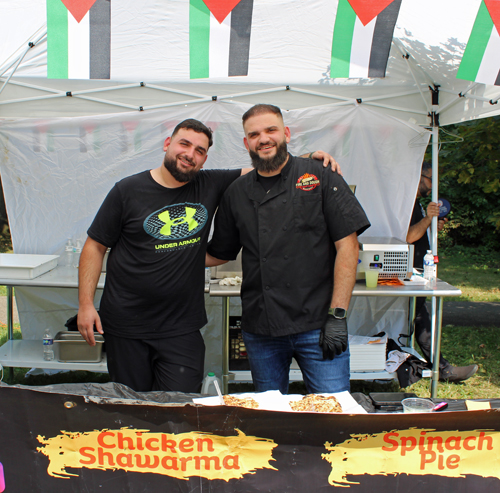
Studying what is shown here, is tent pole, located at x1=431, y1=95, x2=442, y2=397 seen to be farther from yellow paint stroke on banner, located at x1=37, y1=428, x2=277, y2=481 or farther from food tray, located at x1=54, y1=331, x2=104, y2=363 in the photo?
food tray, located at x1=54, y1=331, x2=104, y2=363

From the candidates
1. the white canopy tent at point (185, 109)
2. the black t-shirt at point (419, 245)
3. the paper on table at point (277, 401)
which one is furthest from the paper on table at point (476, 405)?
the black t-shirt at point (419, 245)

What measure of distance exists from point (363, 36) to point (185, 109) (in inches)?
84.9

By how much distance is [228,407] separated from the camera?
147 centimetres

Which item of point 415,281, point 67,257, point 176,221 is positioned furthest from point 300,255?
point 67,257

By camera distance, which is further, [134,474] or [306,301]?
[306,301]

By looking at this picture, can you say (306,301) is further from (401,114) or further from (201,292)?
(401,114)

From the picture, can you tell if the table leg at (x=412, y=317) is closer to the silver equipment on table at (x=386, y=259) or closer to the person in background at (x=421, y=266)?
the person in background at (x=421, y=266)

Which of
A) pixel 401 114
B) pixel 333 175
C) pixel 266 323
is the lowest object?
pixel 266 323

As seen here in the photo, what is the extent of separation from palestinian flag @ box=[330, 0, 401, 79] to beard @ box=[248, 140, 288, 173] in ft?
1.91

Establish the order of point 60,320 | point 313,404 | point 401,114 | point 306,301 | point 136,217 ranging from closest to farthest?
1. point 313,404
2. point 306,301
3. point 136,217
4. point 401,114
5. point 60,320

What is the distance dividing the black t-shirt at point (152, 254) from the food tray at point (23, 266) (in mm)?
1519

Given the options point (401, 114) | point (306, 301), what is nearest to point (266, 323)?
point (306, 301)

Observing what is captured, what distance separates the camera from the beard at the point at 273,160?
219 cm

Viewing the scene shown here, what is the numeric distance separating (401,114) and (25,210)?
3533 mm
